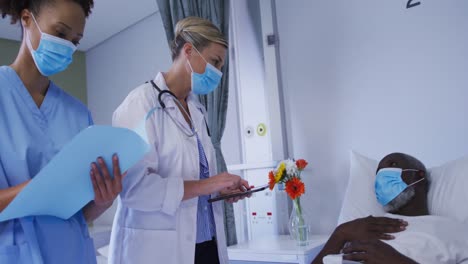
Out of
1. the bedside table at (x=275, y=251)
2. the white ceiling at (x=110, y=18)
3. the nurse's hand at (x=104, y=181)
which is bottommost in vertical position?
the bedside table at (x=275, y=251)

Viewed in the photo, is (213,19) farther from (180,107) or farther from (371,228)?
(371,228)

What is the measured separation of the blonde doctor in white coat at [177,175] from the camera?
1.23m

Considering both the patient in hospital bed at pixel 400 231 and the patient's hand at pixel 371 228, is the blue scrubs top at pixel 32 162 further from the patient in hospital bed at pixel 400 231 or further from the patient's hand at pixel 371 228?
the patient's hand at pixel 371 228

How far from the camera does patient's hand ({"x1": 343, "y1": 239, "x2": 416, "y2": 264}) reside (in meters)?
1.38

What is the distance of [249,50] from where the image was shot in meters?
2.71

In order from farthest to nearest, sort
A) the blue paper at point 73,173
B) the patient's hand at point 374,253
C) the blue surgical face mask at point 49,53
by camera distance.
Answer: the patient's hand at point 374,253
the blue surgical face mask at point 49,53
the blue paper at point 73,173

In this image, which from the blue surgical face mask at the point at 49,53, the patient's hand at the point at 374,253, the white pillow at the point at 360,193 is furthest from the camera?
the white pillow at the point at 360,193

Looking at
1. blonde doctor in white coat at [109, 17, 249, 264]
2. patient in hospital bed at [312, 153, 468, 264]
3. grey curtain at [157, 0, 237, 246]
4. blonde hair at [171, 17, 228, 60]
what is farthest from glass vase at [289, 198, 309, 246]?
blonde hair at [171, 17, 228, 60]

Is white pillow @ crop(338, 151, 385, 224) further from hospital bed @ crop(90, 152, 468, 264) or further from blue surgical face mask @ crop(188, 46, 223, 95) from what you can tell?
blue surgical face mask @ crop(188, 46, 223, 95)

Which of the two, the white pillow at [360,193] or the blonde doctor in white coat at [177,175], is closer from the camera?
the blonde doctor in white coat at [177,175]

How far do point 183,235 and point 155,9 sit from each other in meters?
2.46

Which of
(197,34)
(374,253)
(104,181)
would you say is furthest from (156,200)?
(374,253)

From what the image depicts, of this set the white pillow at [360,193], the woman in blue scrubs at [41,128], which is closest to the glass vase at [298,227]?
the white pillow at [360,193]

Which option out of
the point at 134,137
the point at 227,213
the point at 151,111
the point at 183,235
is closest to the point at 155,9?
the point at 227,213
